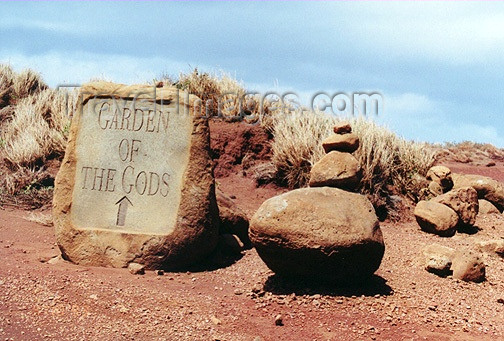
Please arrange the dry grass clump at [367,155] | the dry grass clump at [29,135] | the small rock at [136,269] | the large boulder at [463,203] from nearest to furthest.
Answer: the small rock at [136,269], the large boulder at [463,203], the dry grass clump at [367,155], the dry grass clump at [29,135]

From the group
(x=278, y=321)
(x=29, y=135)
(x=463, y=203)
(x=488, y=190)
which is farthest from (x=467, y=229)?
(x=29, y=135)

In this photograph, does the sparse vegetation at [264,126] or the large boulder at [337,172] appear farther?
the sparse vegetation at [264,126]

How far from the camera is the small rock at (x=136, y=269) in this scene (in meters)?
6.19

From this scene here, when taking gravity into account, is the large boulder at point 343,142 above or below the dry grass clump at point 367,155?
above

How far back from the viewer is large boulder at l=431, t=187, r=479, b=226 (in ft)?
26.9

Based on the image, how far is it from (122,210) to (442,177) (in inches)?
204

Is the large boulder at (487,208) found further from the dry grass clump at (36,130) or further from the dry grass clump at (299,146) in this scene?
the dry grass clump at (36,130)

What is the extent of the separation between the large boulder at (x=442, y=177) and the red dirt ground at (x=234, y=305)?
9.48ft

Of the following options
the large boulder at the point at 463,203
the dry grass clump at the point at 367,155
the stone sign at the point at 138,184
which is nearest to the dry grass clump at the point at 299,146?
the dry grass clump at the point at 367,155

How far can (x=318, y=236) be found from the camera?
5.27 meters

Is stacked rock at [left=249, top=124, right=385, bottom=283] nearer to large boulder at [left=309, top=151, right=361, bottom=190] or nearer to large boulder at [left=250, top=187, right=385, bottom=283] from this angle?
large boulder at [left=250, top=187, right=385, bottom=283]

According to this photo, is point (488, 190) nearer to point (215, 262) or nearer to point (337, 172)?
point (337, 172)

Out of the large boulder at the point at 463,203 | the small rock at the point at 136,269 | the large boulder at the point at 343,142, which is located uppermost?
the large boulder at the point at 343,142

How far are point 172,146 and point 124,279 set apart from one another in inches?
61.0
